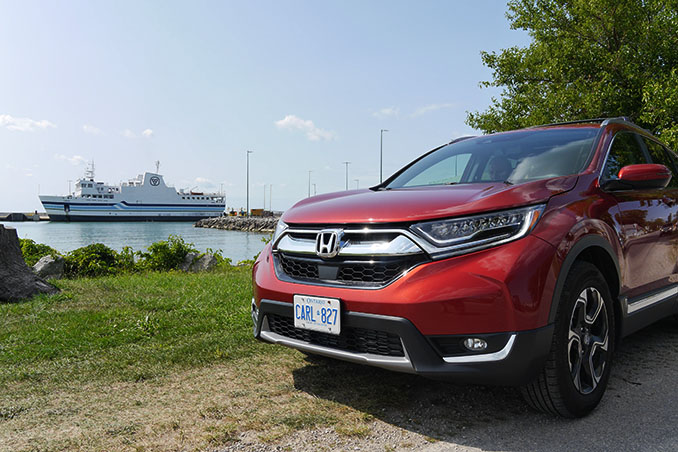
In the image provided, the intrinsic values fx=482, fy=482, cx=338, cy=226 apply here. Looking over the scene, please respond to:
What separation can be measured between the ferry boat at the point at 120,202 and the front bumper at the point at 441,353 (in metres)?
77.1

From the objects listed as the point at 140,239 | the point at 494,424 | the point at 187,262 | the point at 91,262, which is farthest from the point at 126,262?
the point at 140,239

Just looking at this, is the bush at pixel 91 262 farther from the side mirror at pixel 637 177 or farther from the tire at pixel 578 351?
the side mirror at pixel 637 177

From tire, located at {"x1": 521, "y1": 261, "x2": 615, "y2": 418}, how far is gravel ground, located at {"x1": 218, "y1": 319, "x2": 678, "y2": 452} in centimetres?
13

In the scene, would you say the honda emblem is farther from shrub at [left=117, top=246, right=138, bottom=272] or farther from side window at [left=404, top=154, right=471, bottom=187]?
shrub at [left=117, top=246, right=138, bottom=272]

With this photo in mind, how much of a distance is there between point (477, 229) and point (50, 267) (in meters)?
8.42

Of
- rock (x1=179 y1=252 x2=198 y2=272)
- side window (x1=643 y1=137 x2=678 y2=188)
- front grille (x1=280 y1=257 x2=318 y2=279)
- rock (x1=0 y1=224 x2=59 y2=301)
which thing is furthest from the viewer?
rock (x1=179 y1=252 x2=198 y2=272)

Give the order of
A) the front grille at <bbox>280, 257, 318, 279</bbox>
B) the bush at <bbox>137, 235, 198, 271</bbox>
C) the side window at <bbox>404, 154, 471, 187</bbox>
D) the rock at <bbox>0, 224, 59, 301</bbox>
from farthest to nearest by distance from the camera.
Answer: the bush at <bbox>137, 235, 198, 271</bbox> → the rock at <bbox>0, 224, 59, 301</bbox> → the side window at <bbox>404, 154, 471, 187</bbox> → the front grille at <bbox>280, 257, 318, 279</bbox>

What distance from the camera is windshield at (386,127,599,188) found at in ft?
10.3

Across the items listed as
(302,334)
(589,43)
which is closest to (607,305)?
(302,334)

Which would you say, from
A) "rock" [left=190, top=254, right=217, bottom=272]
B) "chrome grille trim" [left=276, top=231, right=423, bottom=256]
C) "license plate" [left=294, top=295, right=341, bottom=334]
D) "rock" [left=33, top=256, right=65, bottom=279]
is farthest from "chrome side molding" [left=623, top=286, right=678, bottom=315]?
"rock" [left=33, top=256, right=65, bottom=279]

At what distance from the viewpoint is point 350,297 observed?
2404 millimetres

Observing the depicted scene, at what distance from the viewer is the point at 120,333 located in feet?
13.8

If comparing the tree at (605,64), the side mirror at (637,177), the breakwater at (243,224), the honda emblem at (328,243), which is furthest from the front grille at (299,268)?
the breakwater at (243,224)

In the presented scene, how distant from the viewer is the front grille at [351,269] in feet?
7.73
